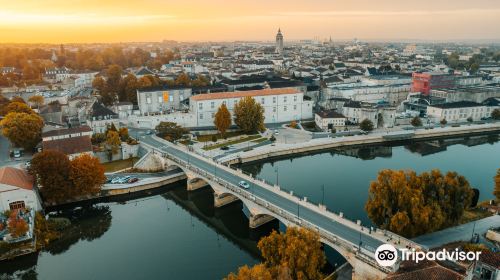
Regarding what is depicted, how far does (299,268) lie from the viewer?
23.9m

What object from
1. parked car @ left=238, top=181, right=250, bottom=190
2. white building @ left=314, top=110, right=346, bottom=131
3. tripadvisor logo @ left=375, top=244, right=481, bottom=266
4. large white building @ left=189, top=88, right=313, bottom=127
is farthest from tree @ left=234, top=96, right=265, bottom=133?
tripadvisor logo @ left=375, top=244, right=481, bottom=266

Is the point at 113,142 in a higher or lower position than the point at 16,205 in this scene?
higher

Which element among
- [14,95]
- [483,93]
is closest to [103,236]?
[14,95]

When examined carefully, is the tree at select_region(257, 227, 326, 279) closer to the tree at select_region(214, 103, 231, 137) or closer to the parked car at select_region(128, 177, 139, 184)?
the parked car at select_region(128, 177, 139, 184)

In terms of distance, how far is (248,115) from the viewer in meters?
62.9

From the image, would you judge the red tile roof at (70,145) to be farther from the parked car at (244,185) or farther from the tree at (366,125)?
the tree at (366,125)

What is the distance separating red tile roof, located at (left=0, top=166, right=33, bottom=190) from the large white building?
31752mm

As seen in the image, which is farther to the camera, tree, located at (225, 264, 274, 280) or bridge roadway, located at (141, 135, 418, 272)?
bridge roadway, located at (141, 135, 418, 272)

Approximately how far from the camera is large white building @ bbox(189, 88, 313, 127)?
220ft

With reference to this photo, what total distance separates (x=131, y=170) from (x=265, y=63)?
310ft

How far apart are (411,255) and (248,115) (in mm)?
42691

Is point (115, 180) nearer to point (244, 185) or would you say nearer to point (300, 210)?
point (244, 185)

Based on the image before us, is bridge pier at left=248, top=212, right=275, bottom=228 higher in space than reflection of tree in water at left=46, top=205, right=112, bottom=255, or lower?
higher

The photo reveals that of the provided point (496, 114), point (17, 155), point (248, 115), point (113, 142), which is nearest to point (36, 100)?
point (17, 155)
